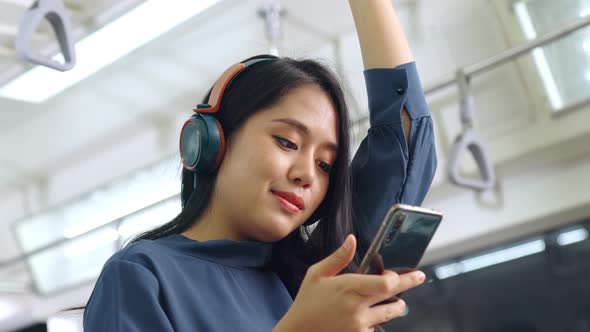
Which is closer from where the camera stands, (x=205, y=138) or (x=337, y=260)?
(x=337, y=260)

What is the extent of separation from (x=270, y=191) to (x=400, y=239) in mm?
212

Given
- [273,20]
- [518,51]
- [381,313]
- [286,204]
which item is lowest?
[381,313]

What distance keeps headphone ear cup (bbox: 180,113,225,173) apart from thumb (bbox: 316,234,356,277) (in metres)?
0.32

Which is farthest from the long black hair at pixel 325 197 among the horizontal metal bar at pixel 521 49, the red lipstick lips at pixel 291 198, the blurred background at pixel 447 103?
the horizontal metal bar at pixel 521 49

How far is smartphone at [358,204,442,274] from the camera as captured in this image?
621 mm

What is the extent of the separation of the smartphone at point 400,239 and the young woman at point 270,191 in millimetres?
65

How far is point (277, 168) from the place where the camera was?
81 cm

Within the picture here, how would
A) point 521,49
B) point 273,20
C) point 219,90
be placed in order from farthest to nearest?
point 273,20
point 521,49
point 219,90

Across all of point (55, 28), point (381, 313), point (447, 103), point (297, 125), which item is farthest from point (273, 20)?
point (381, 313)

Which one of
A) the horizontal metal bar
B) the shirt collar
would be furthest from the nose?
the horizontal metal bar

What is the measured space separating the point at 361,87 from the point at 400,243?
2.53m

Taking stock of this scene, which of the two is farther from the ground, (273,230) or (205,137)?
(205,137)

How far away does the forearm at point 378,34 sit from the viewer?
0.93 meters

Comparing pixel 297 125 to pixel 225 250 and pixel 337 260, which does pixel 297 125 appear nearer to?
pixel 225 250
